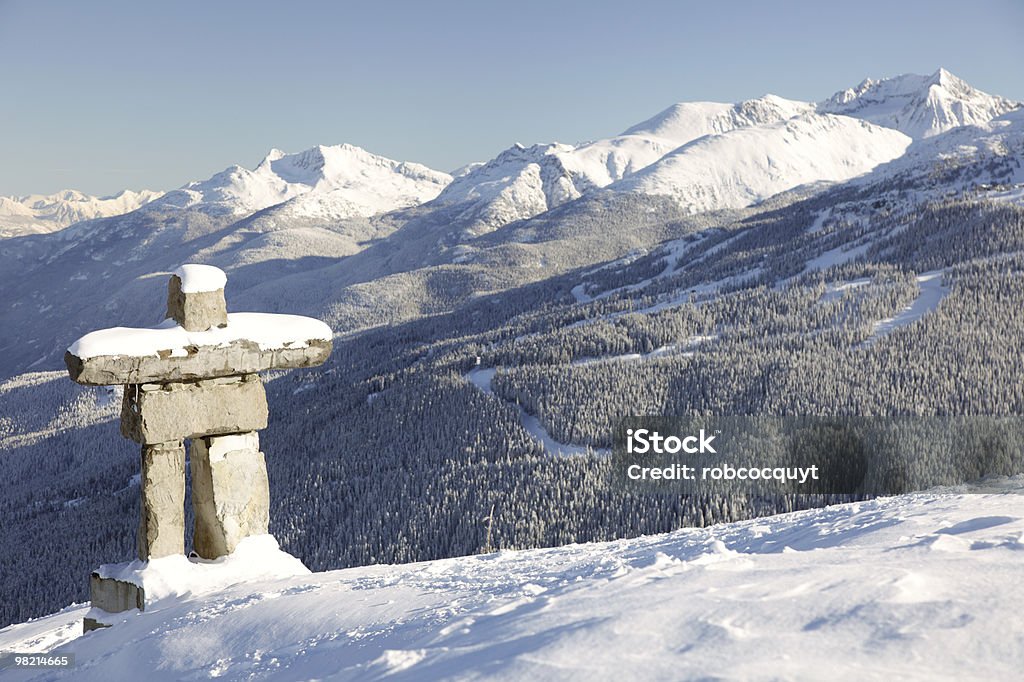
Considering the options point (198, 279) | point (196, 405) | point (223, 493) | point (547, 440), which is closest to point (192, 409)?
point (196, 405)

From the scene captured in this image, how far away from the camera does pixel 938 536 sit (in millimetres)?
9766

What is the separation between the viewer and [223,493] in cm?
1642

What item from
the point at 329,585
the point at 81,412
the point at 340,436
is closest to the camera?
the point at 329,585

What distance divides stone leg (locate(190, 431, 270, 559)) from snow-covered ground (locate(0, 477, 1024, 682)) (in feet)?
6.47

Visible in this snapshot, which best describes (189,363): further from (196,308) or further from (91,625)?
(91,625)

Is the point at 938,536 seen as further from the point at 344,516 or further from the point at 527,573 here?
the point at 344,516

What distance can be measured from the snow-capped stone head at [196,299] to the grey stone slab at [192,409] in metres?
1.19

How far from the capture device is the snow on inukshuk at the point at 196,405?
1509 centimetres

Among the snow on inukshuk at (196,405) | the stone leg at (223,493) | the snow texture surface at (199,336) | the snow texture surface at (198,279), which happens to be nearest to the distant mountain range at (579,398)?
the stone leg at (223,493)

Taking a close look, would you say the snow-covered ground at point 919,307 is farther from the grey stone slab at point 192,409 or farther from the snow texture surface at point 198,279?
the snow texture surface at point 198,279

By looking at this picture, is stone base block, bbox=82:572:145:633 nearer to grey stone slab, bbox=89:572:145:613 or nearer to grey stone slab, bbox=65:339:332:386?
grey stone slab, bbox=89:572:145:613

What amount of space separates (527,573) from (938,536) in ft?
18.3

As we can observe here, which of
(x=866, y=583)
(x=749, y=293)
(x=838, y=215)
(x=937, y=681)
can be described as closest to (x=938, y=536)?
(x=866, y=583)

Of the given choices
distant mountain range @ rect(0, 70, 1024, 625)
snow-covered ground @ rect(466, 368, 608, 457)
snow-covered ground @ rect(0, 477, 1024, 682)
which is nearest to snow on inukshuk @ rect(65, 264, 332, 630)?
snow-covered ground @ rect(0, 477, 1024, 682)
